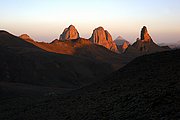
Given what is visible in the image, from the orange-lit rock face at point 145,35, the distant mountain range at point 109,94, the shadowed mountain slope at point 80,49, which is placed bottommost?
the distant mountain range at point 109,94

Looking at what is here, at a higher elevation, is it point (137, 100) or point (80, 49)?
point (80, 49)

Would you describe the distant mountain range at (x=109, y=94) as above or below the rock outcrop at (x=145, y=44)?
below

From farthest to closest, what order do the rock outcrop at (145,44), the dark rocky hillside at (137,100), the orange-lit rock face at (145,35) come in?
the orange-lit rock face at (145,35) < the rock outcrop at (145,44) < the dark rocky hillside at (137,100)

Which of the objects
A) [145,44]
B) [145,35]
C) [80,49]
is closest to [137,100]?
[80,49]

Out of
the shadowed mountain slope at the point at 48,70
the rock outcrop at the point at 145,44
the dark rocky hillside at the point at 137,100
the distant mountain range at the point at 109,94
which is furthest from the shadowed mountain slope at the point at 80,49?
Result: the dark rocky hillside at the point at 137,100

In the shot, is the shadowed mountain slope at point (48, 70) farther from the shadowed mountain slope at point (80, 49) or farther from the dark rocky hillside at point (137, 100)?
the shadowed mountain slope at point (80, 49)

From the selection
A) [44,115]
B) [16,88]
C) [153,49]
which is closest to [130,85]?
[44,115]

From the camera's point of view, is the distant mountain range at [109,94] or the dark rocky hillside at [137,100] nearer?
the dark rocky hillside at [137,100]

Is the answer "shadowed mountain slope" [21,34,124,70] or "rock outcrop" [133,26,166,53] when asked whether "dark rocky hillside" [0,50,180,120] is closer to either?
"shadowed mountain slope" [21,34,124,70]

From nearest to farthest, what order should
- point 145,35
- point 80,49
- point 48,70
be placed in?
point 48,70
point 80,49
point 145,35

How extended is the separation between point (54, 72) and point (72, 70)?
Answer: 18.1 ft

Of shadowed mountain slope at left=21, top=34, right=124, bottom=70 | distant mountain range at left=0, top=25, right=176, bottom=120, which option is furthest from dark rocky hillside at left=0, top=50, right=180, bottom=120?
shadowed mountain slope at left=21, top=34, right=124, bottom=70

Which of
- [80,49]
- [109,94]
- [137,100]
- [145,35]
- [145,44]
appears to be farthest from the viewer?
[145,35]

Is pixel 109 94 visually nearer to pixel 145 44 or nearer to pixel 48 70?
pixel 48 70
